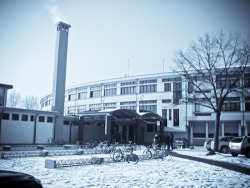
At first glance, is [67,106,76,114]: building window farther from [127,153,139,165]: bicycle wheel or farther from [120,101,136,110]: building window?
[127,153,139,165]: bicycle wheel

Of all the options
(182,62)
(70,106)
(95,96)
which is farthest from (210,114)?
(70,106)

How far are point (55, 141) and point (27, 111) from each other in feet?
15.6

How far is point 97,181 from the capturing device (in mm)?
10023

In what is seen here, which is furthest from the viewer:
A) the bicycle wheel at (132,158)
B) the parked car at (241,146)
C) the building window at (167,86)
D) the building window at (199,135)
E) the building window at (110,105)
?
the building window at (110,105)

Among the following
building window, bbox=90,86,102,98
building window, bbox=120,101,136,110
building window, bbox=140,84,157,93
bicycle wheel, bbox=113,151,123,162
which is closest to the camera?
bicycle wheel, bbox=113,151,123,162

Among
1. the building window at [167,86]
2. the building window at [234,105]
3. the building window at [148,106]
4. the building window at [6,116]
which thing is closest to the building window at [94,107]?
the building window at [148,106]

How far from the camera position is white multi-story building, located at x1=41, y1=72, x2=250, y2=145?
42.5m

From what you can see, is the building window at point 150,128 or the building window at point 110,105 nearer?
the building window at point 150,128

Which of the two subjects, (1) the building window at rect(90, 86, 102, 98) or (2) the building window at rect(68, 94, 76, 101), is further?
(2) the building window at rect(68, 94, 76, 101)

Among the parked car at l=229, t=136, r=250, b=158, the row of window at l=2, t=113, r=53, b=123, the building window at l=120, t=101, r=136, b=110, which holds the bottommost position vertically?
the parked car at l=229, t=136, r=250, b=158

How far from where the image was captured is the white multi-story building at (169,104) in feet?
140

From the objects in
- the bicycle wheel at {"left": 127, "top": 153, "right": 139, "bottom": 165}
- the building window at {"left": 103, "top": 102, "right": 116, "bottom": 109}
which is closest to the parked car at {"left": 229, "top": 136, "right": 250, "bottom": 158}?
the bicycle wheel at {"left": 127, "top": 153, "right": 139, "bottom": 165}

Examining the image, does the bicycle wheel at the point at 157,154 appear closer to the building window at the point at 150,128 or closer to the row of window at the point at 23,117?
the row of window at the point at 23,117

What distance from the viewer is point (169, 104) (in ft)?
155
